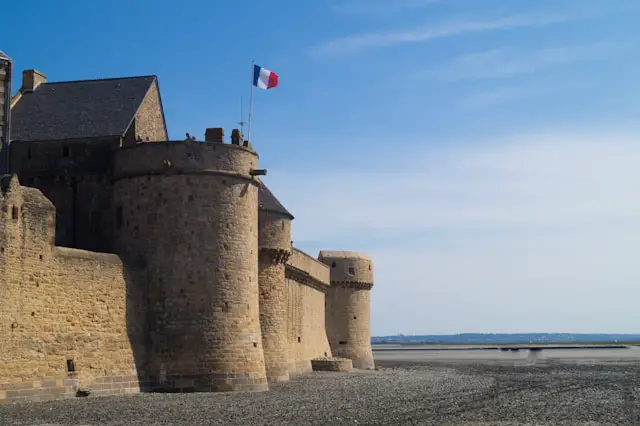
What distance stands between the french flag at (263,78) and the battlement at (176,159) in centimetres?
441

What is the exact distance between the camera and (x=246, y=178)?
29.9 metres

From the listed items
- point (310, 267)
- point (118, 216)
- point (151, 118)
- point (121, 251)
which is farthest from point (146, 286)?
point (310, 267)

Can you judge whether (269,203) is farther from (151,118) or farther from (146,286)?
(146,286)

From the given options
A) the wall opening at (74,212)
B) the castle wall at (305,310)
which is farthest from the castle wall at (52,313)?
the castle wall at (305,310)

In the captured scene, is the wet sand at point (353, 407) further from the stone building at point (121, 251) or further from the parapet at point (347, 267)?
the parapet at point (347, 267)

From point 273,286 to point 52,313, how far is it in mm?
12586

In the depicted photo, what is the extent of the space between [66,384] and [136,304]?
4.00m

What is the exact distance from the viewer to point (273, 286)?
3562cm

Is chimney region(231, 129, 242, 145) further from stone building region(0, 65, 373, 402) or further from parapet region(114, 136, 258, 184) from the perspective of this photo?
parapet region(114, 136, 258, 184)

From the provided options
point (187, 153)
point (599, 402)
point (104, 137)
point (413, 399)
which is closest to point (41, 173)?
point (104, 137)

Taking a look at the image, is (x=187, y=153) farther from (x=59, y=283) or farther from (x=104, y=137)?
(x=59, y=283)

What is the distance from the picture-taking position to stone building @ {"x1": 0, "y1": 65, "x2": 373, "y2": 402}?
23.6 m

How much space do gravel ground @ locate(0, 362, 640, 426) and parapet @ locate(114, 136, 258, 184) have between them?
687 cm

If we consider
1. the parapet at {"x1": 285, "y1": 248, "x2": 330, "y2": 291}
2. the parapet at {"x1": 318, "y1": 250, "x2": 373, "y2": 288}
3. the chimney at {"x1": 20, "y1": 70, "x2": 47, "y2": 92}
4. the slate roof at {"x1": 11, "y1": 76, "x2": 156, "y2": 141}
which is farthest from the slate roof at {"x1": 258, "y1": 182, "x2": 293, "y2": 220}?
the parapet at {"x1": 318, "y1": 250, "x2": 373, "y2": 288}
